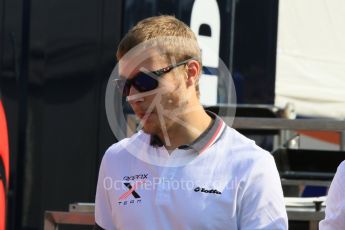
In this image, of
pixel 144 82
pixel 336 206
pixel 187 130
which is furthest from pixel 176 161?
pixel 336 206

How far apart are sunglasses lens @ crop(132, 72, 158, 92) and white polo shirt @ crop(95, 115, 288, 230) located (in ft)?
0.54

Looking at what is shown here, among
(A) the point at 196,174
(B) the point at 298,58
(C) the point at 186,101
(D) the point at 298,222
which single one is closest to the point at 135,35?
(C) the point at 186,101

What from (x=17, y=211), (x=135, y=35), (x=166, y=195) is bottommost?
(x=17, y=211)

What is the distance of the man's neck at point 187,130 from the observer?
267cm

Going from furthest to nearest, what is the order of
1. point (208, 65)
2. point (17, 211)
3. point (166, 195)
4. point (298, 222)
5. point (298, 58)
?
1. point (298, 58)
2. point (208, 65)
3. point (17, 211)
4. point (298, 222)
5. point (166, 195)

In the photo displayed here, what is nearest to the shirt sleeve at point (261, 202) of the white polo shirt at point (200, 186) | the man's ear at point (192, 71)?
the white polo shirt at point (200, 186)

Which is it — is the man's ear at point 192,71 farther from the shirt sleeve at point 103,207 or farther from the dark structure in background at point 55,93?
the dark structure in background at point 55,93

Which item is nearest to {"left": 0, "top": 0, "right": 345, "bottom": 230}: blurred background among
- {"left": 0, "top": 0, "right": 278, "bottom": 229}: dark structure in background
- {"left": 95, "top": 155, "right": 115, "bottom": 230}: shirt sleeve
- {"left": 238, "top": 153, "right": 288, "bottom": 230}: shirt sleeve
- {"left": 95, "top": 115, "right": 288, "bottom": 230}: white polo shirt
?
{"left": 0, "top": 0, "right": 278, "bottom": 229}: dark structure in background

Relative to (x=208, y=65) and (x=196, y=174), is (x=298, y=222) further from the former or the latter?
(x=196, y=174)

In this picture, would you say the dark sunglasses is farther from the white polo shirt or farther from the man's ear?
the white polo shirt

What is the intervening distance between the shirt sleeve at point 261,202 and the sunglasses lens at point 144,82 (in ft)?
1.08

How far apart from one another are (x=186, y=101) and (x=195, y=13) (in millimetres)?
1805

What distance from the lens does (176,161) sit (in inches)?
104

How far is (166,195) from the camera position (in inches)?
102
